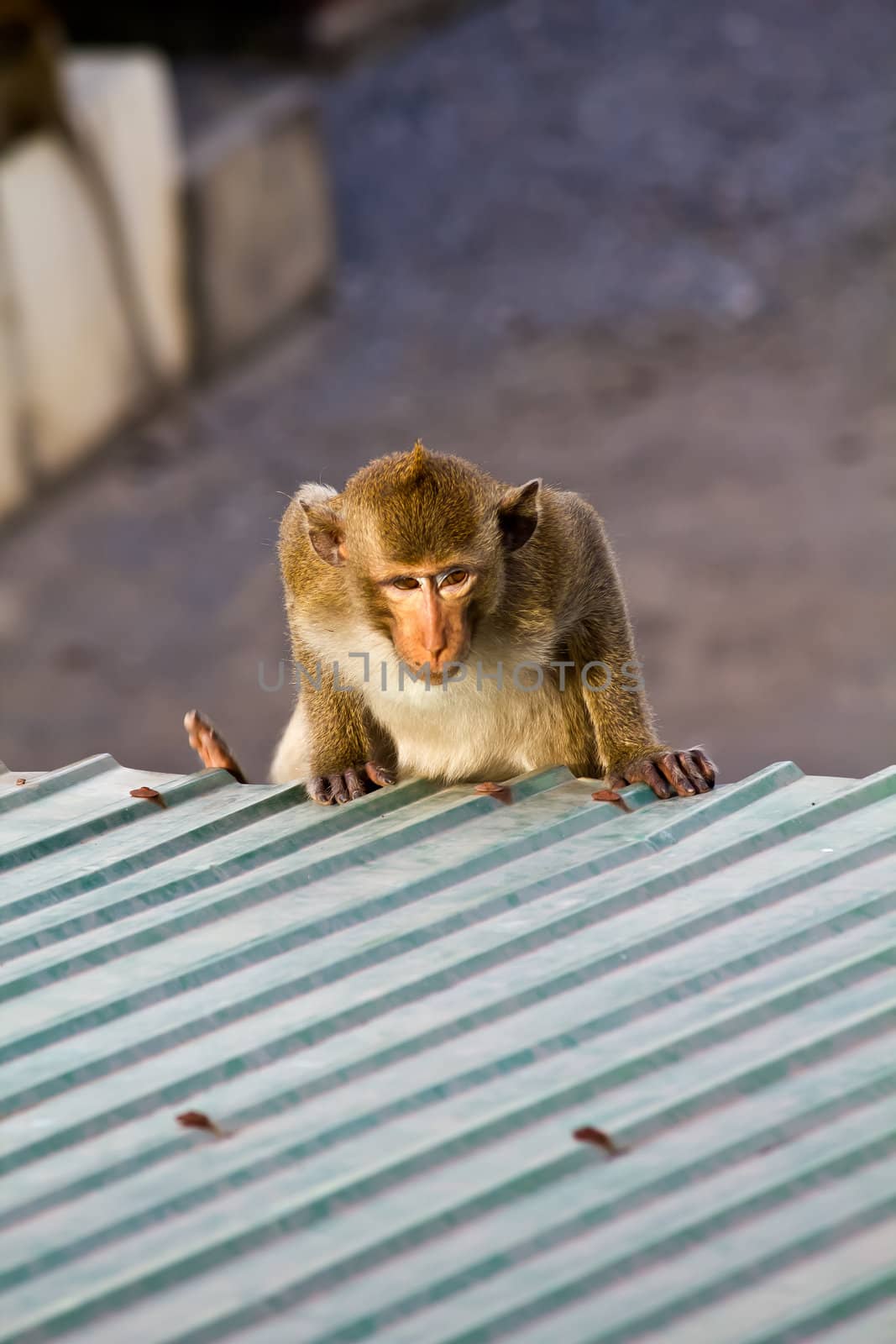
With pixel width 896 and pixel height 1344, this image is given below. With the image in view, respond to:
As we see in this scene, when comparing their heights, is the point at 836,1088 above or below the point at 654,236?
below

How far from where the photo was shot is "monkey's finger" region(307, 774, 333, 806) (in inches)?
166

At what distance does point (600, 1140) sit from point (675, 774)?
1.48m

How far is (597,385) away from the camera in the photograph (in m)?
13.4

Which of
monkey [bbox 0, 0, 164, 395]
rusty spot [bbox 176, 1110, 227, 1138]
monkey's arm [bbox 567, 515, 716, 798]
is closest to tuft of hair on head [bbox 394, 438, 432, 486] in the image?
monkey's arm [bbox 567, 515, 716, 798]

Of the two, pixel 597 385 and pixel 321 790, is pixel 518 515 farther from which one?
pixel 597 385

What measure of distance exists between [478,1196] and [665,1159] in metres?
0.27

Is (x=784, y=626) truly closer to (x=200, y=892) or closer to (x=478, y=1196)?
(x=200, y=892)

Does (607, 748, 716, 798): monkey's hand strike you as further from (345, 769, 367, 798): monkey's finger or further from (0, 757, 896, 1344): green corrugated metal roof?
(345, 769, 367, 798): monkey's finger

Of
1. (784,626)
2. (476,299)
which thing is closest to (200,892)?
(784,626)

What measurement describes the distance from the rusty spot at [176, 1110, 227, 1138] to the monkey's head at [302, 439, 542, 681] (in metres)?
1.32

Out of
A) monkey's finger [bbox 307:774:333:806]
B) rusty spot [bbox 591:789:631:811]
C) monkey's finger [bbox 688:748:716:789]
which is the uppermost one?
monkey's finger [bbox 307:774:333:806]

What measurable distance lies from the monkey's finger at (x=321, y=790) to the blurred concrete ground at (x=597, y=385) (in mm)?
6038

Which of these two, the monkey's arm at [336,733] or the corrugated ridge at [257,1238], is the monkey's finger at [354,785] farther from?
the corrugated ridge at [257,1238]

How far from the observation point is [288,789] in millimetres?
4270
